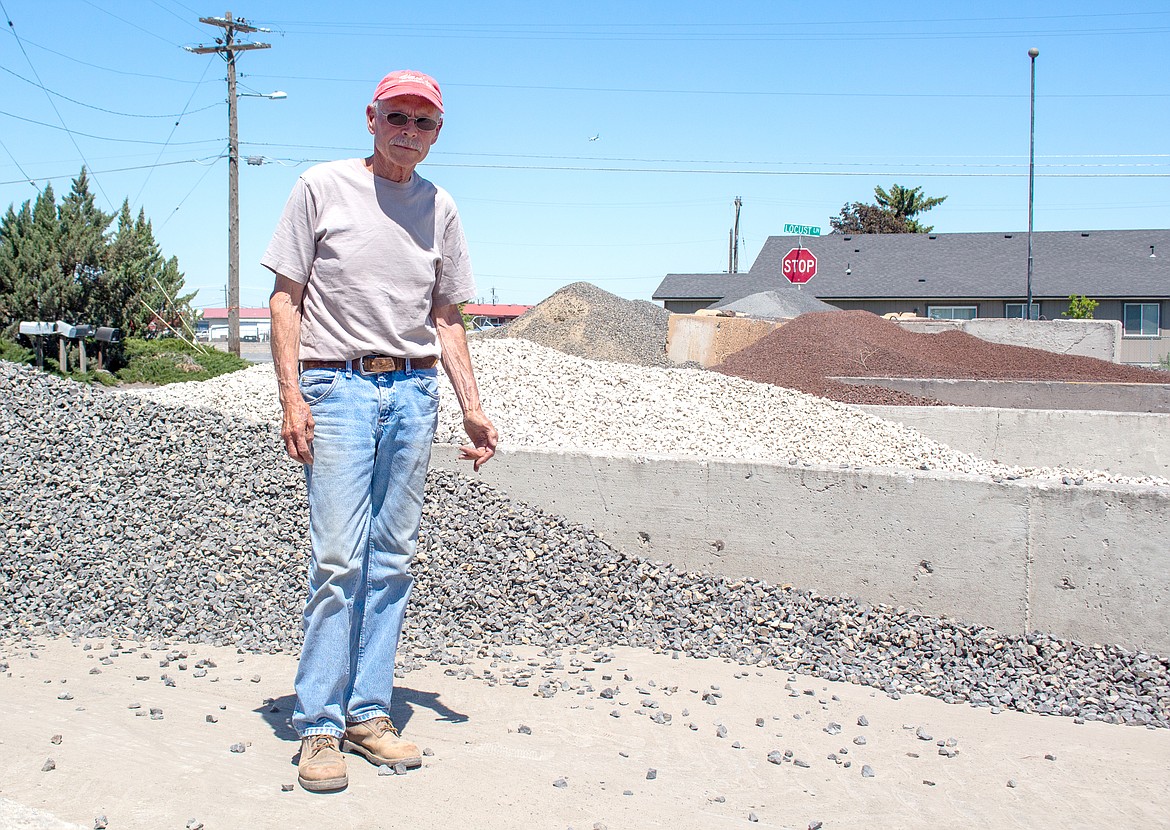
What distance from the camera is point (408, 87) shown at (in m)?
3.21

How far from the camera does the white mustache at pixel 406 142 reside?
326cm

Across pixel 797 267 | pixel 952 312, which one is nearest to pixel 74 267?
pixel 797 267

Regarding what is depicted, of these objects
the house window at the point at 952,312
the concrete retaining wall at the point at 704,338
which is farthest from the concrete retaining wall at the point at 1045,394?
the house window at the point at 952,312

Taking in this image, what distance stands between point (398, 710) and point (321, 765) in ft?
2.53

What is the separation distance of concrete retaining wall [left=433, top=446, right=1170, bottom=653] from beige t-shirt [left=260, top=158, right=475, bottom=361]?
2518 mm

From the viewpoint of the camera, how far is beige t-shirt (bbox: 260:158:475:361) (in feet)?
10.6

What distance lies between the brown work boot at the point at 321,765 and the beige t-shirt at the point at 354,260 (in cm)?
115

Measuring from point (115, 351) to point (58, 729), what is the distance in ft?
63.8

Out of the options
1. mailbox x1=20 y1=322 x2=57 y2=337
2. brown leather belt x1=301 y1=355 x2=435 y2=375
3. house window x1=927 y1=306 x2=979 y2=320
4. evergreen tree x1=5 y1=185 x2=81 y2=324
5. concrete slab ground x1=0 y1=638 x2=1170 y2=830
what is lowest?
concrete slab ground x1=0 y1=638 x2=1170 y2=830

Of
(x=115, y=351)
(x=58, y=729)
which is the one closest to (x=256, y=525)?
(x=58, y=729)

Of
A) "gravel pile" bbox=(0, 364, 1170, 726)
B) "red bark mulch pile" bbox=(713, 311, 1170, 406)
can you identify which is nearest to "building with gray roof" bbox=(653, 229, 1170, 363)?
"red bark mulch pile" bbox=(713, 311, 1170, 406)

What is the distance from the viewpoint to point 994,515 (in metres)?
4.93

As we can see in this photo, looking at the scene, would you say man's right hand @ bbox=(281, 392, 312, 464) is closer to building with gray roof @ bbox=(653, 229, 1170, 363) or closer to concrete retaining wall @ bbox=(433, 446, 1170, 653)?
concrete retaining wall @ bbox=(433, 446, 1170, 653)

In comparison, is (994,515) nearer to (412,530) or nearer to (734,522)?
(734,522)
